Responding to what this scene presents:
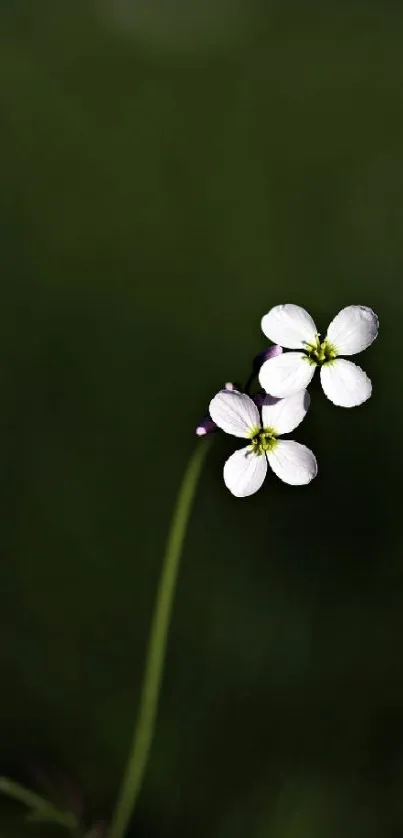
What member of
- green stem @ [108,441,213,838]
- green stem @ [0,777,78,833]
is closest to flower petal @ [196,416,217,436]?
green stem @ [108,441,213,838]

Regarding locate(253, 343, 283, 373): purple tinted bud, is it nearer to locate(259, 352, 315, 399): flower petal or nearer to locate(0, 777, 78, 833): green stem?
locate(259, 352, 315, 399): flower petal

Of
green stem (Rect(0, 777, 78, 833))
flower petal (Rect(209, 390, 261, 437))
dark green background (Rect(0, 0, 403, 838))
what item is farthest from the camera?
dark green background (Rect(0, 0, 403, 838))

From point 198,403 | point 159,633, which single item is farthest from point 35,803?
point 198,403

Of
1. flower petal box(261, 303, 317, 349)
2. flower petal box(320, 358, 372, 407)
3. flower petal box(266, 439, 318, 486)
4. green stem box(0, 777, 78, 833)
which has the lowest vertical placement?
green stem box(0, 777, 78, 833)

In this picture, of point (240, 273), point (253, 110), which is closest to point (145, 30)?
point (253, 110)

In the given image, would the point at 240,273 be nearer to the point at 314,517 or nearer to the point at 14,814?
the point at 314,517

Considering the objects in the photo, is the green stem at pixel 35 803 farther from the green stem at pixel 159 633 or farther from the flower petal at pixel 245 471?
the flower petal at pixel 245 471

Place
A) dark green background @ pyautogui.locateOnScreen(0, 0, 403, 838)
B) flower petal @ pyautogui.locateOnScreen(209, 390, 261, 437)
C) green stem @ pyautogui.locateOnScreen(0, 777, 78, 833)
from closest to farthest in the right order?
flower petal @ pyautogui.locateOnScreen(209, 390, 261, 437), green stem @ pyautogui.locateOnScreen(0, 777, 78, 833), dark green background @ pyautogui.locateOnScreen(0, 0, 403, 838)

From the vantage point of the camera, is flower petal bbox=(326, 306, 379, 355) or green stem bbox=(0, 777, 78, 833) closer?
flower petal bbox=(326, 306, 379, 355)
